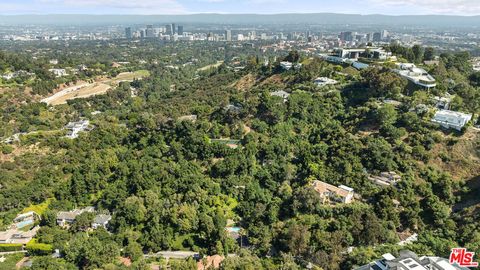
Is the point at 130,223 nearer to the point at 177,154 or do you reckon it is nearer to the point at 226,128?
the point at 177,154

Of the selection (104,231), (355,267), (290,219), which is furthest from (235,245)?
(104,231)

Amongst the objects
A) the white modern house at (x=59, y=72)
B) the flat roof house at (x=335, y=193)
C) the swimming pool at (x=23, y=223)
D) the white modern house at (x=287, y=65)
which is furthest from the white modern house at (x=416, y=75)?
the white modern house at (x=59, y=72)

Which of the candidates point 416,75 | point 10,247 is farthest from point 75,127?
point 416,75

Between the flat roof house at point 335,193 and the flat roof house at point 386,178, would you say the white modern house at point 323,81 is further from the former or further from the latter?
the flat roof house at point 335,193

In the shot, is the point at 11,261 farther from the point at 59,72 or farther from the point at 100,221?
the point at 59,72

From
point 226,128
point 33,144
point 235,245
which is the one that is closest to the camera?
point 235,245

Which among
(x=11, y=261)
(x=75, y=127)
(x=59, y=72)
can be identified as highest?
(x=59, y=72)
